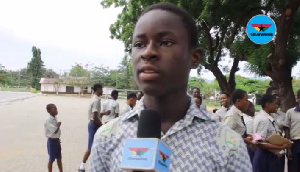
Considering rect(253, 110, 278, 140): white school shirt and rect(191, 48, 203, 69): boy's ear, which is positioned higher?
rect(191, 48, 203, 69): boy's ear

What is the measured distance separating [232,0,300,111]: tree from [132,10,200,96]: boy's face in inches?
264

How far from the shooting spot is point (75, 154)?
8.81 meters

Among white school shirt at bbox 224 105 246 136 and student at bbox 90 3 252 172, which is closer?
student at bbox 90 3 252 172

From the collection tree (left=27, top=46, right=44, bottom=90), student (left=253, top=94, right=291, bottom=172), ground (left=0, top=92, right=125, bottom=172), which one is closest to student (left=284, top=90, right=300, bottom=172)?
student (left=253, top=94, right=291, bottom=172)

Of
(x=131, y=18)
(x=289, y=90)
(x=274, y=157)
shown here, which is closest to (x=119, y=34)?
(x=131, y=18)

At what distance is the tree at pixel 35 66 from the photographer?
81812 millimetres

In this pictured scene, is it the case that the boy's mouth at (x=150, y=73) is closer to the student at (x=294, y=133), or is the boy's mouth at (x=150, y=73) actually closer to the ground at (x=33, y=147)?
the student at (x=294, y=133)

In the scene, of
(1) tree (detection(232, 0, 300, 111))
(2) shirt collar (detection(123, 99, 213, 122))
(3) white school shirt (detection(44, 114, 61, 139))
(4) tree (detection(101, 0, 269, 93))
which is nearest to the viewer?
(2) shirt collar (detection(123, 99, 213, 122))

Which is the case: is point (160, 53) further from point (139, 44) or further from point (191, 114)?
point (191, 114)

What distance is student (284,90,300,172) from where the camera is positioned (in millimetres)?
5871

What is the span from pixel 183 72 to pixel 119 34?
12476 mm

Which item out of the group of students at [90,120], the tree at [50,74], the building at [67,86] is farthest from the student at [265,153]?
the tree at [50,74]

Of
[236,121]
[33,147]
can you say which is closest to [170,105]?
[236,121]

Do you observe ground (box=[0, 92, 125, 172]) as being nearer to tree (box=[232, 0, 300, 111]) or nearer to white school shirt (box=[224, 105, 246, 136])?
white school shirt (box=[224, 105, 246, 136])
